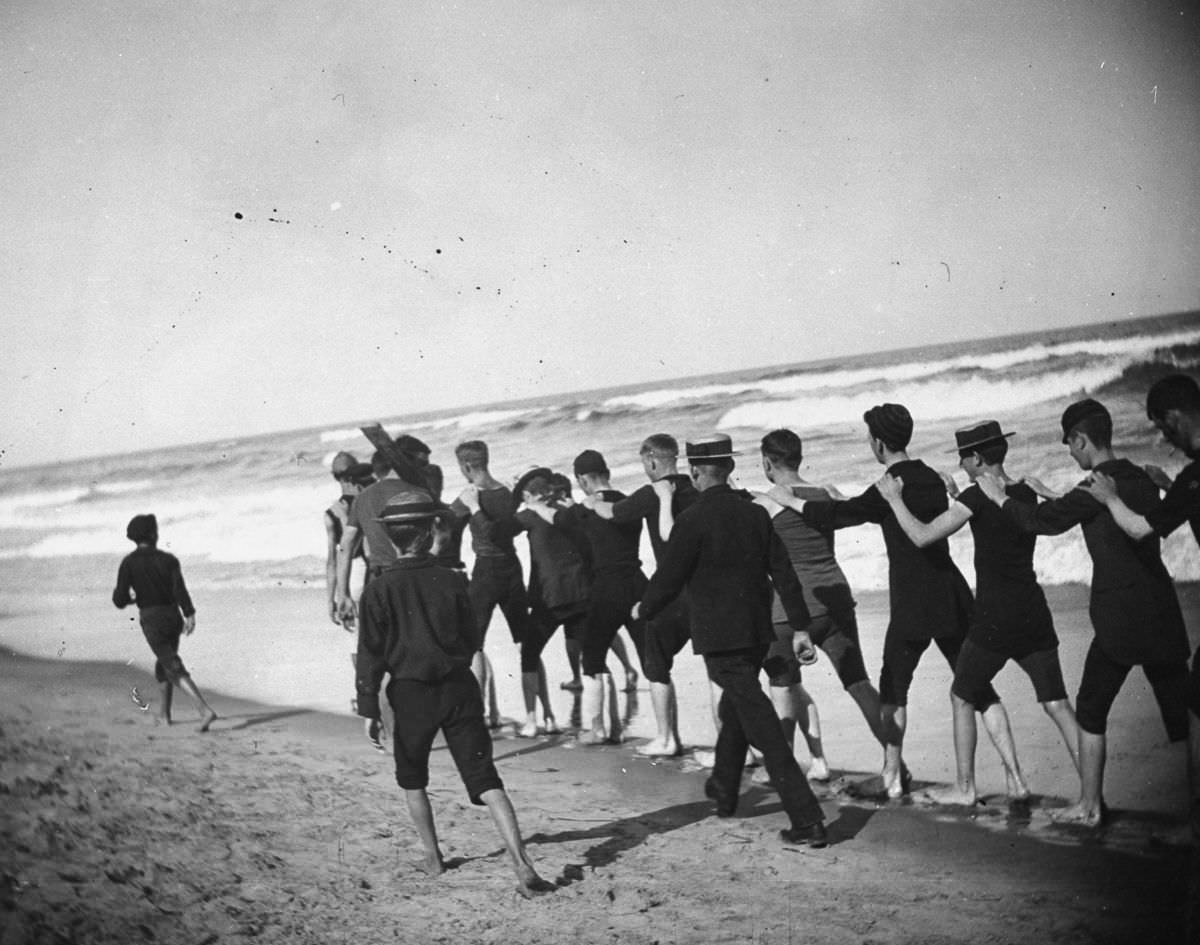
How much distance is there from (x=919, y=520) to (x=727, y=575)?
3.12ft

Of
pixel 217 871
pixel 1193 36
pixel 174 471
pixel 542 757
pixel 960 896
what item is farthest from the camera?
pixel 174 471

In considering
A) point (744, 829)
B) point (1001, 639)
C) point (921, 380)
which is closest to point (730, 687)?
point (744, 829)

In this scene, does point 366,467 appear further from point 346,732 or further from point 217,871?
point 217,871

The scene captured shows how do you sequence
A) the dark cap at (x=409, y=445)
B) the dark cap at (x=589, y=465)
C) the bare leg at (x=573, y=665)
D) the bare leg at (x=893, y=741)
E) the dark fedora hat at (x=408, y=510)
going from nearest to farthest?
the dark fedora hat at (x=408, y=510), the bare leg at (x=893, y=741), the dark cap at (x=409, y=445), the dark cap at (x=589, y=465), the bare leg at (x=573, y=665)

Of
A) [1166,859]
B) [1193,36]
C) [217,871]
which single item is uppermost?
[1193,36]

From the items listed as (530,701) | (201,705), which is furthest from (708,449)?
(201,705)

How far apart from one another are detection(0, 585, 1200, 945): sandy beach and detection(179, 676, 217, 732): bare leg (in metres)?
0.52

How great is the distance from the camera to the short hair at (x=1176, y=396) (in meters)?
4.09

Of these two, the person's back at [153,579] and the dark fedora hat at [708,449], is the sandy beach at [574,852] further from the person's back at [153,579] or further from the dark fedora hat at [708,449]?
the dark fedora hat at [708,449]

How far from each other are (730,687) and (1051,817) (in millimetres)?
1466

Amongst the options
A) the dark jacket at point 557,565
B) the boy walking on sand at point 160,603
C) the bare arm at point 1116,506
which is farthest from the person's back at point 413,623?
the boy walking on sand at point 160,603

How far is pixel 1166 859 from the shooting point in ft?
13.5

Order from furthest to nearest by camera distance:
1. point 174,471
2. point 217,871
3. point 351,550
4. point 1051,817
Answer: point 174,471 → point 351,550 → point 1051,817 → point 217,871

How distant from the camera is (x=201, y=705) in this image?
6926mm
